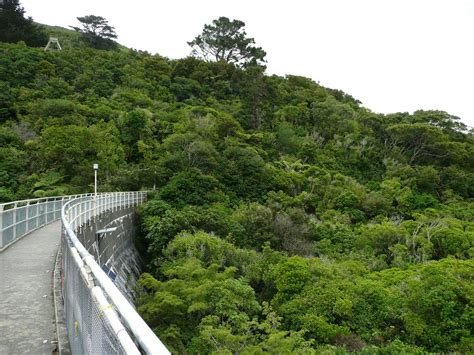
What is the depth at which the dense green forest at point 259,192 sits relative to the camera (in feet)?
57.7

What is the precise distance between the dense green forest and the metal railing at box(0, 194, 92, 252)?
17.3 feet

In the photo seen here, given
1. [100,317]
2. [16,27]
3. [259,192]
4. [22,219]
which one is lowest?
[259,192]

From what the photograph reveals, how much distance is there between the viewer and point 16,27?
2549 inches

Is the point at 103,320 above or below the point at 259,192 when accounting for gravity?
above

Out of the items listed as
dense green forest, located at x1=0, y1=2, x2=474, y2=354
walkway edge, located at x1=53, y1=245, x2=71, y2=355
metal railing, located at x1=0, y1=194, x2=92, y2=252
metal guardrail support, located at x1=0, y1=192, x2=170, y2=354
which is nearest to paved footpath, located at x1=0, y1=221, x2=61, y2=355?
walkway edge, located at x1=53, y1=245, x2=71, y2=355

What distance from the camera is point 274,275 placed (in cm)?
2097

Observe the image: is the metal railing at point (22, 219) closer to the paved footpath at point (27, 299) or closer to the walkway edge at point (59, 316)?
the paved footpath at point (27, 299)

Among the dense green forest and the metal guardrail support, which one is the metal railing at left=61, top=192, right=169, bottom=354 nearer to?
the metal guardrail support

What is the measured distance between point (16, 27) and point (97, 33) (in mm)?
22040

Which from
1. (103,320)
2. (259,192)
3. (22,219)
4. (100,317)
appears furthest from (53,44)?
(103,320)

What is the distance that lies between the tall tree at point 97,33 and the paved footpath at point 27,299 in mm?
A: 79080

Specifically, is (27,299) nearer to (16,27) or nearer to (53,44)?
(16,27)

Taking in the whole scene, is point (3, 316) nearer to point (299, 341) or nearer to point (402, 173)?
point (299, 341)

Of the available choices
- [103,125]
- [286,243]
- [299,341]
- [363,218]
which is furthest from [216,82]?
[299,341]
